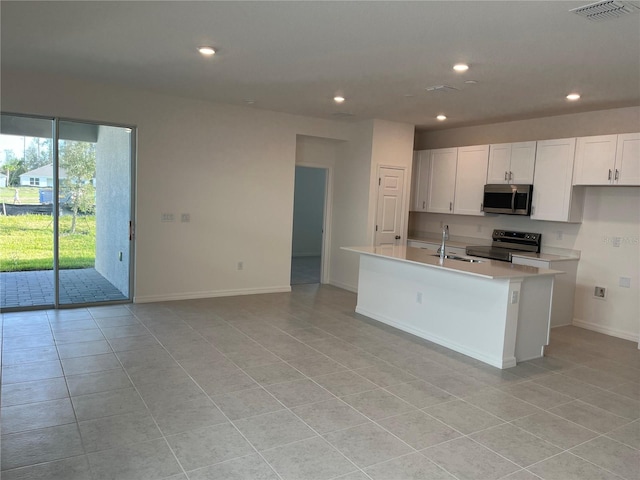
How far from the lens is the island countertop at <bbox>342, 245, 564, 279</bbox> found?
4.21 metres

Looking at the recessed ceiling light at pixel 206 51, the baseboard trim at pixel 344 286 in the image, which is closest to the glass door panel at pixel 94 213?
the recessed ceiling light at pixel 206 51

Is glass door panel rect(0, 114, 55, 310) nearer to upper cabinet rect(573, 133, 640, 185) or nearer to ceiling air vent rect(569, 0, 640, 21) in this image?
ceiling air vent rect(569, 0, 640, 21)

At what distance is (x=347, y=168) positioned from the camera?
300 inches

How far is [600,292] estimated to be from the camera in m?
5.75

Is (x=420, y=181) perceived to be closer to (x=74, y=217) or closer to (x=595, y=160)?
(x=595, y=160)

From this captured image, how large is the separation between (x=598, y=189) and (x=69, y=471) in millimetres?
6145

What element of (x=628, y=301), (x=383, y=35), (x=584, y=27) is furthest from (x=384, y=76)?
(x=628, y=301)

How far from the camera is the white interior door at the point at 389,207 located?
24.0ft

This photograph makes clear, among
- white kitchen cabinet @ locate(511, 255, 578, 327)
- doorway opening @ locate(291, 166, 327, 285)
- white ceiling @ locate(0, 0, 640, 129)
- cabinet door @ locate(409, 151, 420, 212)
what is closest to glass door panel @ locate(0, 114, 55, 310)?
white ceiling @ locate(0, 0, 640, 129)

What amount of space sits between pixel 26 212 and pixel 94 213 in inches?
28.7

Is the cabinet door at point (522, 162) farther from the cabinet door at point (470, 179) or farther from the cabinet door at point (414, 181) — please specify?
the cabinet door at point (414, 181)

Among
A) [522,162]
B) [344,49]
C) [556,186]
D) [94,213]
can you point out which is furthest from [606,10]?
[94,213]

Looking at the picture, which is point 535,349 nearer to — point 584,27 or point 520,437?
point 520,437

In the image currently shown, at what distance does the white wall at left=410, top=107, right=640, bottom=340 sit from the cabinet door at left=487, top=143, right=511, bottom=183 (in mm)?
430
